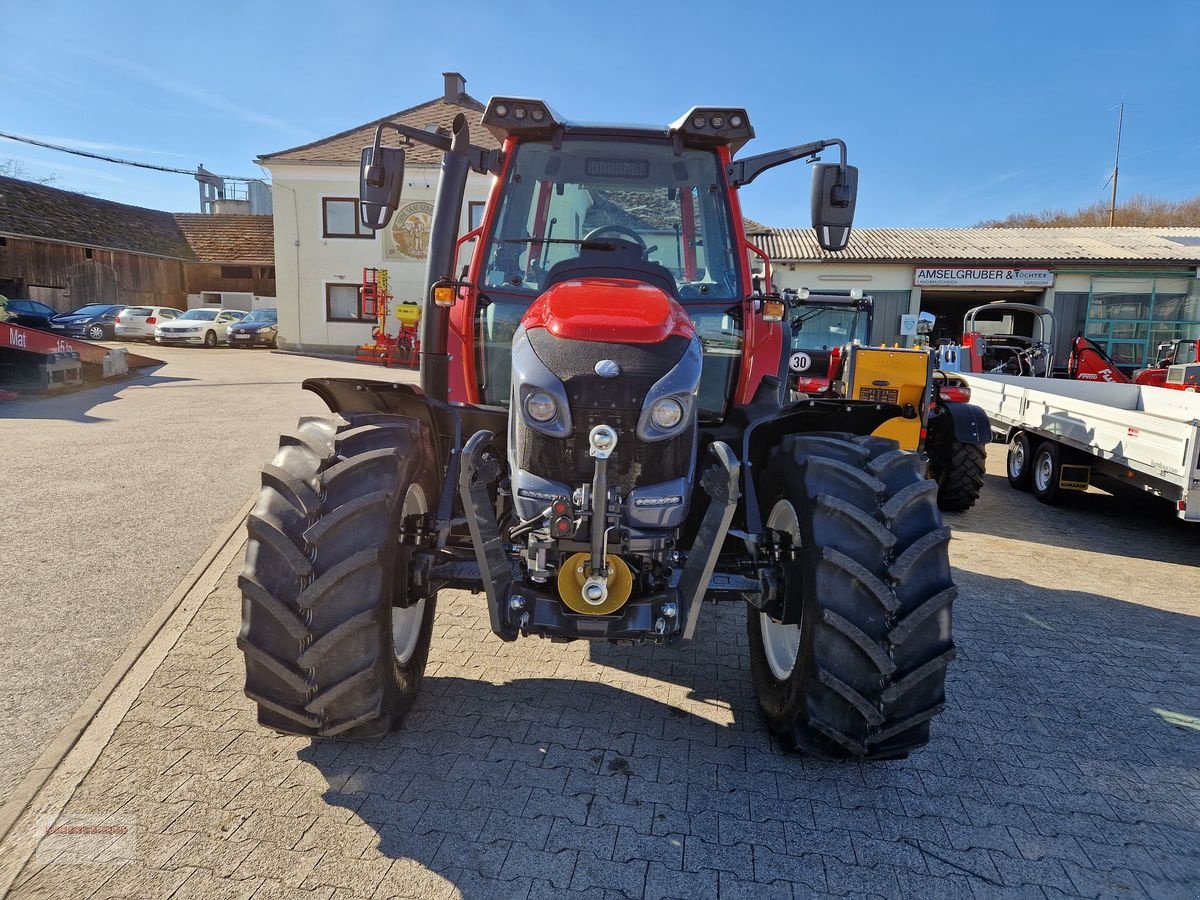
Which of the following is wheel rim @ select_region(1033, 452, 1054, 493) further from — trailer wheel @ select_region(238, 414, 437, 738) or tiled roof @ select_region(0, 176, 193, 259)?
tiled roof @ select_region(0, 176, 193, 259)

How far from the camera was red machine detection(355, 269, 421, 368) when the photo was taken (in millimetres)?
22812

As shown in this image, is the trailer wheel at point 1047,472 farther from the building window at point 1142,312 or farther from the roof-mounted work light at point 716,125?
the building window at point 1142,312

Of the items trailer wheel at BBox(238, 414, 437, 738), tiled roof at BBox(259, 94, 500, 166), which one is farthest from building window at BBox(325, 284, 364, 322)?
trailer wheel at BBox(238, 414, 437, 738)

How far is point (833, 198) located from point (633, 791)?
2.63 meters

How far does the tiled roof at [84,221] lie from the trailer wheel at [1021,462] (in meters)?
34.2

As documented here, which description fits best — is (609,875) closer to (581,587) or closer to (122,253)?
(581,587)

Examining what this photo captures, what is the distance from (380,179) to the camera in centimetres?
358

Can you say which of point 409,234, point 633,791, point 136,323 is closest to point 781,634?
point 633,791

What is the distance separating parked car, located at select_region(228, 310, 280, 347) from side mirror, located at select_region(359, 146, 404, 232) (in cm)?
2521

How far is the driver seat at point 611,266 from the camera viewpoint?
3455mm

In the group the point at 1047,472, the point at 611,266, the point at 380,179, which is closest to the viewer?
the point at 611,266

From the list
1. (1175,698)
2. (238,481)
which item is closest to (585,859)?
(1175,698)

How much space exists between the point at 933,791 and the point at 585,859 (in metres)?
1.33

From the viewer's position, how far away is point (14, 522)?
5.98 m
